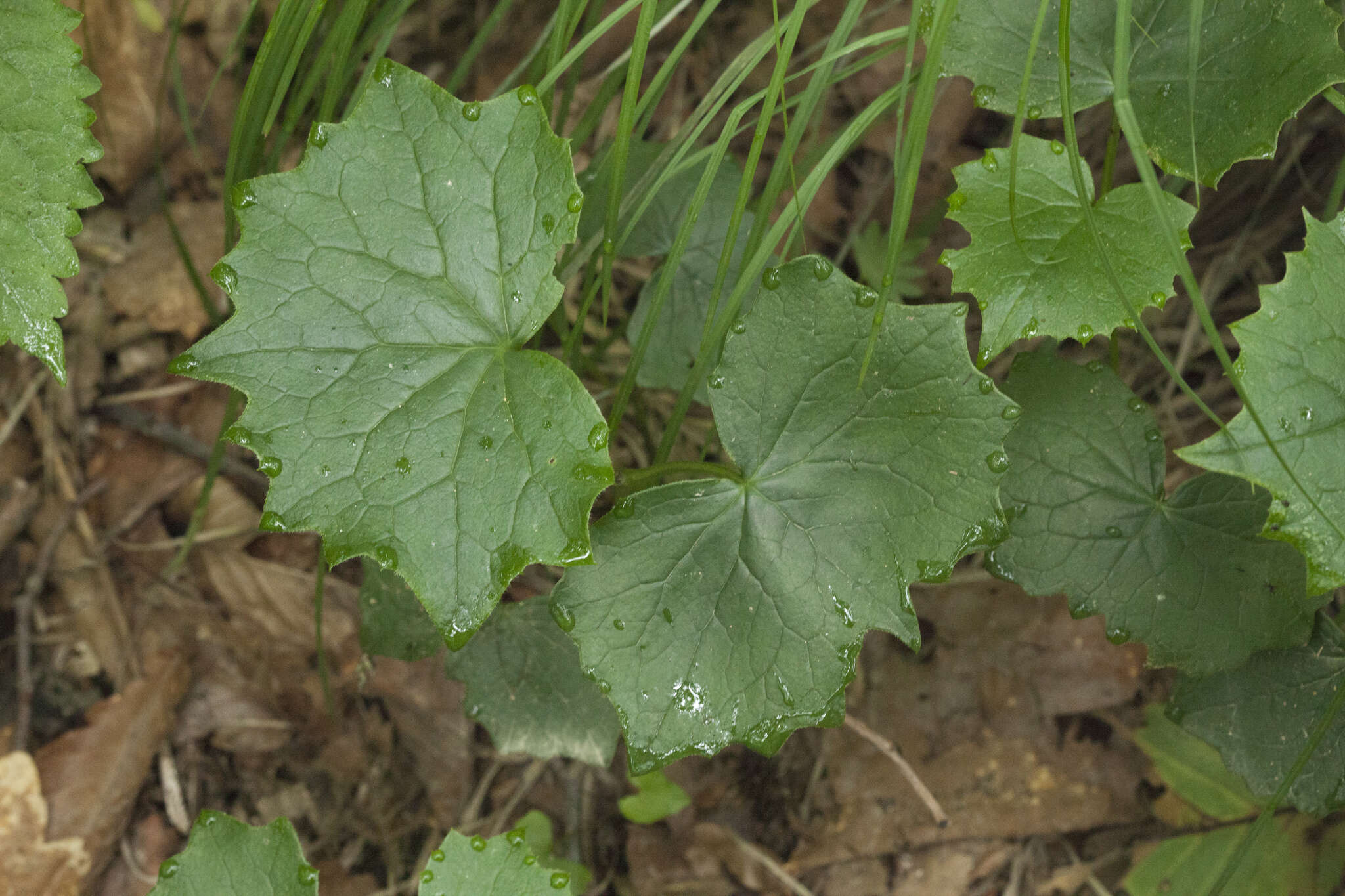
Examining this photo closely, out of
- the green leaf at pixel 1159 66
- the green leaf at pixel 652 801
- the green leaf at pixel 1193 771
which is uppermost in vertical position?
the green leaf at pixel 1159 66

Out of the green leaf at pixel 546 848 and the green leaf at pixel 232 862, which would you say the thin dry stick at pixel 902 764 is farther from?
the green leaf at pixel 232 862

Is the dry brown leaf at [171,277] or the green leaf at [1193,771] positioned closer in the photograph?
the green leaf at [1193,771]

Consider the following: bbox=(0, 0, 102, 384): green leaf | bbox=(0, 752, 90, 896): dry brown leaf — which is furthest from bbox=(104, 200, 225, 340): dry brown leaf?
bbox=(0, 752, 90, 896): dry brown leaf

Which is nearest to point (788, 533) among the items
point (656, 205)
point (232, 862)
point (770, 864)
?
point (656, 205)

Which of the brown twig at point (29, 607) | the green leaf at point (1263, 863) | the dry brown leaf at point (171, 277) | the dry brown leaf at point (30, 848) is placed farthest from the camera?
the dry brown leaf at point (171, 277)

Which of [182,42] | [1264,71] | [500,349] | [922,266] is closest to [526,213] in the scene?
[500,349]

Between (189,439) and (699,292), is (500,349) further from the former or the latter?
(189,439)

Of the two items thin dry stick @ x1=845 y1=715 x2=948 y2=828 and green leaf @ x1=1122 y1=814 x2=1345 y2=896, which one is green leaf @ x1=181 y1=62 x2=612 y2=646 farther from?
green leaf @ x1=1122 y1=814 x2=1345 y2=896

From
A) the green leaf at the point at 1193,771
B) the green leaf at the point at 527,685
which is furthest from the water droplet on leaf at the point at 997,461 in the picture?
the green leaf at the point at 1193,771
